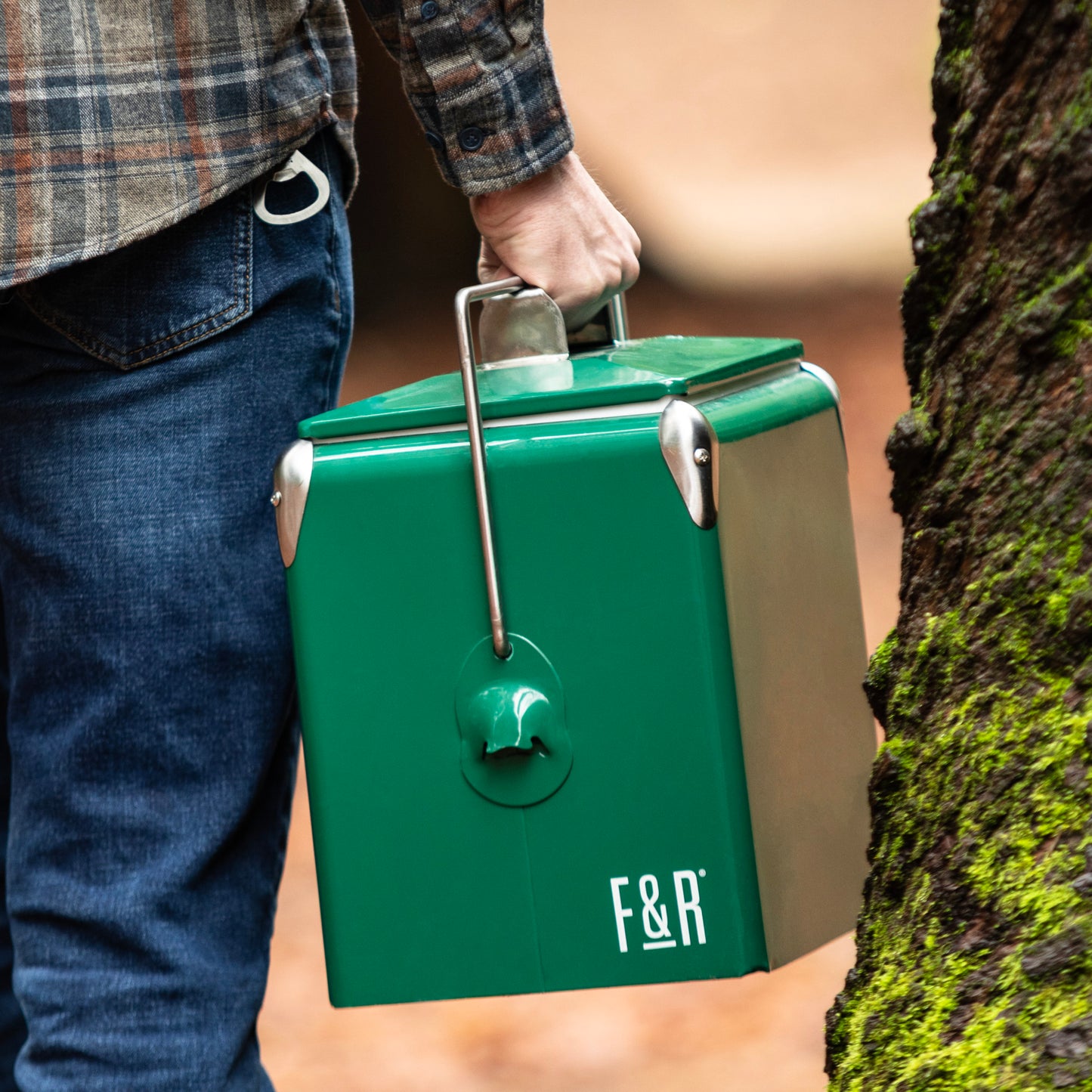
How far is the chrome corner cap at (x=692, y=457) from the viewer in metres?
1.03

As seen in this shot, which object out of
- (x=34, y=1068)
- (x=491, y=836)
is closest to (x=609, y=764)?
(x=491, y=836)

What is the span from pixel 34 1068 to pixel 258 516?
48cm

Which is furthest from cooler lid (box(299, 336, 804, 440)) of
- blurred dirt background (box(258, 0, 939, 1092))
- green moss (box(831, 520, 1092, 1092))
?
blurred dirt background (box(258, 0, 939, 1092))

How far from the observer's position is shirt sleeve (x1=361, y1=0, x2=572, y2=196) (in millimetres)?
1189

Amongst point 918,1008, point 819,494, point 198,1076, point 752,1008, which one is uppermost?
point 819,494

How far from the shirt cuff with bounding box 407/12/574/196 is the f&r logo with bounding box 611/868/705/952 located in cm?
57

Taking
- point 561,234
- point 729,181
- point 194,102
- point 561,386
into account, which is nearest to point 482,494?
point 561,386

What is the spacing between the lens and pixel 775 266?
7688 mm

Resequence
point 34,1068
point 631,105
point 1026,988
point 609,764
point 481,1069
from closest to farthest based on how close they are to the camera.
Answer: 1. point 1026,988
2. point 609,764
3. point 34,1068
4. point 481,1069
5. point 631,105

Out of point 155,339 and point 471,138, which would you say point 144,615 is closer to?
point 155,339

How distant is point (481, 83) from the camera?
3.94 ft

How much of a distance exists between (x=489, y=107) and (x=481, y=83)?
0.06 feet

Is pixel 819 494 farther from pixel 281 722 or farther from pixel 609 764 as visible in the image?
pixel 281 722

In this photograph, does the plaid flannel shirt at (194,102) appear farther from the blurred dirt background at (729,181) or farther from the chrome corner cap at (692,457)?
the blurred dirt background at (729,181)
